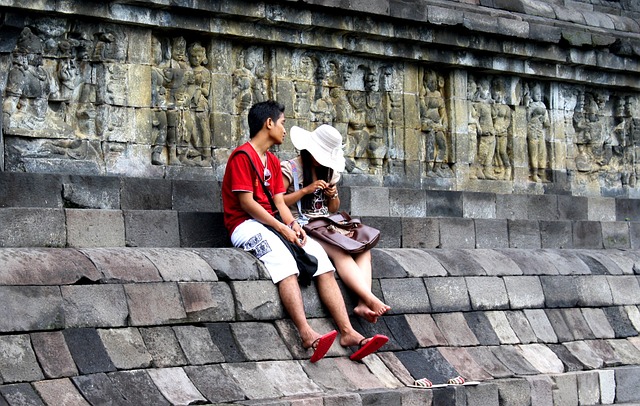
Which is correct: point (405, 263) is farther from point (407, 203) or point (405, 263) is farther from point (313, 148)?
point (407, 203)

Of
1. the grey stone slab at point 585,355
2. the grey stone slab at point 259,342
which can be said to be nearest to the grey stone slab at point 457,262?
the grey stone slab at point 585,355

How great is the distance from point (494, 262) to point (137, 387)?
18.2 ft

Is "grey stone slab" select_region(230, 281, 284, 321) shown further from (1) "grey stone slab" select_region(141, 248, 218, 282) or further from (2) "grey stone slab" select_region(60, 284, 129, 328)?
(2) "grey stone slab" select_region(60, 284, 129, 328)

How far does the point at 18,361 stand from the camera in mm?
9469

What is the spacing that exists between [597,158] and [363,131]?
4.35 meters

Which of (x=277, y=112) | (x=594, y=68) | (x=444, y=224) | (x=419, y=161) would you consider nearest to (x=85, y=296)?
(x=277, y=112)

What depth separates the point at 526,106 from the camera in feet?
58.3

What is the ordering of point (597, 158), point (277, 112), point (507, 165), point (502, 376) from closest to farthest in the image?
point (277, 112)
point (502, 376)
point (507, 165)
point (597, 158)

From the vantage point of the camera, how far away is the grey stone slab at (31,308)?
9.66 meters

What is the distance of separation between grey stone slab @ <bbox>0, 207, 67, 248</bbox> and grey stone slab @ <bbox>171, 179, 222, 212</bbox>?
1922mm

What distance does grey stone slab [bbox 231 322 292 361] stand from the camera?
11.0 metres

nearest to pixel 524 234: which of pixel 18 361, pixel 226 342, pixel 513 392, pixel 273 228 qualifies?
pixel 513 392

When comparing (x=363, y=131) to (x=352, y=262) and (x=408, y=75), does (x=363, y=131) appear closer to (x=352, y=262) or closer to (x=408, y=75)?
(x=408, y=75)

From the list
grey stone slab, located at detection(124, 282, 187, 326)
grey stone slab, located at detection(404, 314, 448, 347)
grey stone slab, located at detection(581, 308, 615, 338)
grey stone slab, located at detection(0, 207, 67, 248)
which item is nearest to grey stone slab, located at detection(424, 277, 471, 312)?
grey stone slab, located at detection(404, 314, 448, 347)
